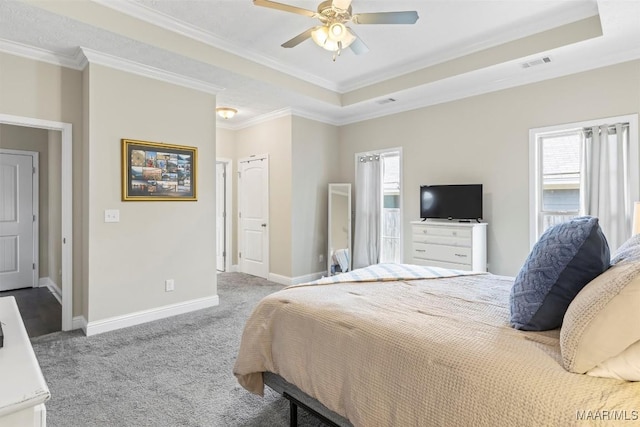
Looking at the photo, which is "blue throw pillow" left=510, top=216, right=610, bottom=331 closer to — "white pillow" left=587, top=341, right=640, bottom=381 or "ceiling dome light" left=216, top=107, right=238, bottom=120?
"white pillow" left=587, top=341, right=640, bottom=381

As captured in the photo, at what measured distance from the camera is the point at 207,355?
9.42 ft

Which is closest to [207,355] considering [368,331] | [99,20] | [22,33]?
[368,331]

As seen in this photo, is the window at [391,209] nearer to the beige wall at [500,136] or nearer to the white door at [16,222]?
the beige wall at [500,136]

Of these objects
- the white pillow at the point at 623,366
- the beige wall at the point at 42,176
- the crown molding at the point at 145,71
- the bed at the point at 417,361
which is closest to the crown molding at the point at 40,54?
the crown molding at the point at 145,71

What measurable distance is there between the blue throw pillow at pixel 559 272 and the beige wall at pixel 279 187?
4.16 metres

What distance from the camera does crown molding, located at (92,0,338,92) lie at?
2972 mm

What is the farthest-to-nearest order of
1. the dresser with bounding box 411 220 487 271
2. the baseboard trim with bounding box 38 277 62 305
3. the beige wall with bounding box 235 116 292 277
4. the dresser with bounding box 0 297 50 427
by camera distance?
1. the beige wall with bounding box 235 116 292 277
2. the baseboard trim with bounding box 38 277 62 305
3. the dresser with bounding box 411 220 487 271
4. the dresser with bounding box 0 297 50 427

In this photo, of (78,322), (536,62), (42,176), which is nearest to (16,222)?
(42,176)

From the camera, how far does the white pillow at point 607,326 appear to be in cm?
102

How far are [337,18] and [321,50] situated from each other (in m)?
1.25

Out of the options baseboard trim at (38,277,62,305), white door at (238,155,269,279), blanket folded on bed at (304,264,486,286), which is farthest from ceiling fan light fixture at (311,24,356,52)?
baseboard trim at (38,277,62,305)

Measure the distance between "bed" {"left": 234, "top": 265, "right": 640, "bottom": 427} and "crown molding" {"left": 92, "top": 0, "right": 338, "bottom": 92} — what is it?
2.85m

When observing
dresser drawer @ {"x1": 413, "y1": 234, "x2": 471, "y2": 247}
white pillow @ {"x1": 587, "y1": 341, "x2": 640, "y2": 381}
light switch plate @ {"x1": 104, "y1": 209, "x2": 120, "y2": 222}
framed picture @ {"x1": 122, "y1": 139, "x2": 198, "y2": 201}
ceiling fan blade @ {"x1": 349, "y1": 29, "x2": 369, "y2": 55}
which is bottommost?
white pillow @ {"x1": 587, "y1": 341, "x2": 640, "y2": 381}

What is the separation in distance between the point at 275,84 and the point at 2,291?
16.4ft
